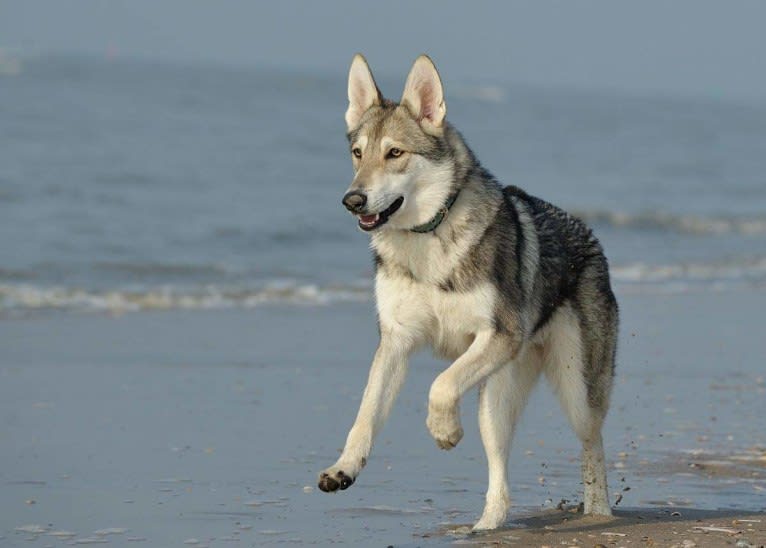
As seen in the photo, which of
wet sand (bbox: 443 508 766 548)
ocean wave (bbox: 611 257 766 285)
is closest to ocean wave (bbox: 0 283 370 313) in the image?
ocean wave (bbox: 611 257 766 285)

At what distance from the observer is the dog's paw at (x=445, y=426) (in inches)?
202

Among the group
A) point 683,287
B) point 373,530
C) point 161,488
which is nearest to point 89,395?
point 161,488

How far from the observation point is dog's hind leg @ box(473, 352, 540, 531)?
546 cm

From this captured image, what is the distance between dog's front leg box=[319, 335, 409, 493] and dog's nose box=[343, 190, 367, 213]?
1.75ft

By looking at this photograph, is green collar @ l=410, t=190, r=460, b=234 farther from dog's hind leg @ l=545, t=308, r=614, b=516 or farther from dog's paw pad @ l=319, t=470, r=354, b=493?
dog's paw pad @ l=319, t=470, r=354, b=493

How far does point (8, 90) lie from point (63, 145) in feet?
41.0

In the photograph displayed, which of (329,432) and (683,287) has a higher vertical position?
(683,287)

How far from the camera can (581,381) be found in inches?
231

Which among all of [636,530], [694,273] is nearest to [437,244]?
[636,530]

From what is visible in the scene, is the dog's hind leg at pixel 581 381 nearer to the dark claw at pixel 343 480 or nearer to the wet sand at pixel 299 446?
the wet sand at pixel 299 446

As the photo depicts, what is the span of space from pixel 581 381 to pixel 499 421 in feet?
1.43

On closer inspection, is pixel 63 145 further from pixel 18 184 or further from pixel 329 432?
pixel 329 432

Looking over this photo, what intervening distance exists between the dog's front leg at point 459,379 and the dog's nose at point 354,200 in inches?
27.1

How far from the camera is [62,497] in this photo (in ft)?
18.8
